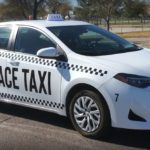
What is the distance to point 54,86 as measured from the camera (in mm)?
6594

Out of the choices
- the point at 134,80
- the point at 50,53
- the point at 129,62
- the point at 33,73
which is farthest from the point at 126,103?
the point at 33,73

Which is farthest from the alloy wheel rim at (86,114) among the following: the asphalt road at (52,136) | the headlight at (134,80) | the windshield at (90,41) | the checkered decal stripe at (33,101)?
the windshield at (90,41)

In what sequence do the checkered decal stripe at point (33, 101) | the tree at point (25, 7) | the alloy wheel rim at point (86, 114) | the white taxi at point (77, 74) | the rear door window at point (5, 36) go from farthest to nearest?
1. the tree at point (25, 7)
2. the rear door window at point (5, 36)
3. the checkered decal stripe at point (33, 101)
4. the alloy wheel rim at point (86, 114)
5. the white taxi at point (77, 74)

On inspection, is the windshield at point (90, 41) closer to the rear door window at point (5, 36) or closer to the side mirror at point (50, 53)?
the side mirror at point (50, 53)

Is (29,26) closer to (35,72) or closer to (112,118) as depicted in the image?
(35,72)

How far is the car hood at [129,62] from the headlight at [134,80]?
0.06 m

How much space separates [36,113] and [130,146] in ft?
7.64

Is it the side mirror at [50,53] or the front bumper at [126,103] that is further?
the side mirror at [50,53]

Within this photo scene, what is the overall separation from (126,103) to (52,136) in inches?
50.0

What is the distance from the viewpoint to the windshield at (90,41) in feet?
22.0

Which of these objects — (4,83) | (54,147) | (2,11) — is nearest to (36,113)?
(4,83)

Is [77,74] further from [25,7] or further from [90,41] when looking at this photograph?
[25,7]

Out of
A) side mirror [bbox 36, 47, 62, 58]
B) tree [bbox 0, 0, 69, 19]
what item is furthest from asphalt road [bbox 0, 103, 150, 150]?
tree [bbox 0, 0, 69, 19]

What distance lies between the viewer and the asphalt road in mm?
6043
